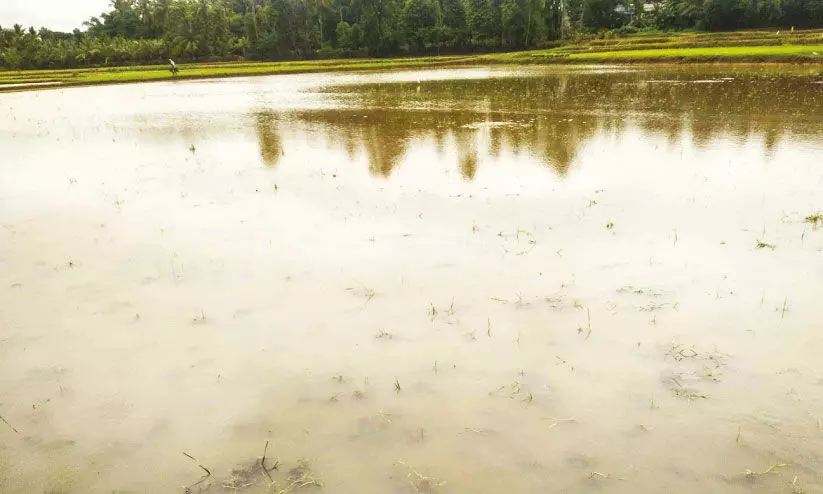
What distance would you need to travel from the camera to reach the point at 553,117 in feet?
47.2

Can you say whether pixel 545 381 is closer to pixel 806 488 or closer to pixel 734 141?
pixel 806 488

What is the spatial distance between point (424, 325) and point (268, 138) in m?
10.4

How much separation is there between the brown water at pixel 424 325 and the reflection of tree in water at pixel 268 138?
1343 mm

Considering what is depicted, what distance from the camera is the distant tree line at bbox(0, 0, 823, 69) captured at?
64.1m

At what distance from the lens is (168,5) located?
82.9 metres

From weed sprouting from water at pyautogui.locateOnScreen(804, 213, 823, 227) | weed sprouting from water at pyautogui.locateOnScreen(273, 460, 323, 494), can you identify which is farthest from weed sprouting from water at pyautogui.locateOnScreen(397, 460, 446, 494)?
weed sprouting from water at pyautogui.locateOnScreen(804, 213, 823, 227)

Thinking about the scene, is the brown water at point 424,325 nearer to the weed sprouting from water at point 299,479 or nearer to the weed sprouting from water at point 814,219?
the weed sprouting from water at point 299,479

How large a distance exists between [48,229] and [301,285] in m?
4.46

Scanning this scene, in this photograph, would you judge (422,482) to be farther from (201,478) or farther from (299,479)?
(201,478)

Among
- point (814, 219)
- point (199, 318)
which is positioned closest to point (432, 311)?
point (199, 318)

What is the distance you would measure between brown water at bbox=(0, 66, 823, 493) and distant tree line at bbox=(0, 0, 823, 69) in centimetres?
6344

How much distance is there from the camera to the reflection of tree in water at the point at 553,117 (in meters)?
10.8

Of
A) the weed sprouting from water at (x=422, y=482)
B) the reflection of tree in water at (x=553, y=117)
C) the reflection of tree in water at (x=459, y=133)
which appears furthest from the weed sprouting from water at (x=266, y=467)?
the reflection of tree in water at (x=553, y=117)

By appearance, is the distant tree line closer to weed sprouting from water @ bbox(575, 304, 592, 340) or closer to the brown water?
the brown water
